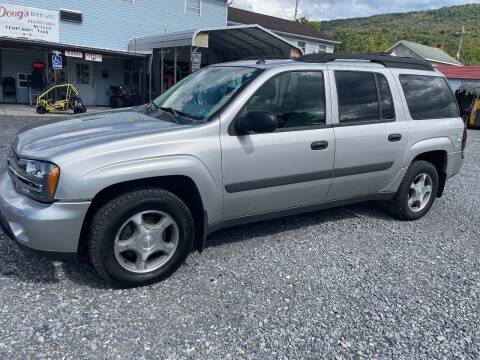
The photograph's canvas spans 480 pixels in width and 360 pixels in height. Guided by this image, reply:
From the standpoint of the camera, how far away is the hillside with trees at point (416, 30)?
190 feet

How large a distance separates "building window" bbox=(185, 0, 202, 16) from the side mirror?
20118 millimetres

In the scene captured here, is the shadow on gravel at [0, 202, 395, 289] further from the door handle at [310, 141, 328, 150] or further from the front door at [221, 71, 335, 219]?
the door handle at [310, 141, 328, 150]

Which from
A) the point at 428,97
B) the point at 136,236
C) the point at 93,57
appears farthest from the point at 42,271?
the point at 93,57

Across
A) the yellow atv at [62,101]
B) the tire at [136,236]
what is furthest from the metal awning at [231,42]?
the tire at [136,236]

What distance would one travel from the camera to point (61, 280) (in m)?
3.22

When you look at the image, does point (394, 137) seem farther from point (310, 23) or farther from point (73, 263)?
point (310, 23)

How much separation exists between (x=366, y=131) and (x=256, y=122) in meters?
1.53

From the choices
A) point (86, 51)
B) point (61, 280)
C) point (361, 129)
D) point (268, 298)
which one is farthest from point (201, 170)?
point (86, 51)

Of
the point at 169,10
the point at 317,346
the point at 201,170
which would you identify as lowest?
the point at 317,346

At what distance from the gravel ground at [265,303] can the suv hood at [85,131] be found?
1042mm

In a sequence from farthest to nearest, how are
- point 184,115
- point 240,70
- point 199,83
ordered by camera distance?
point 199,83 → point 240,70 → point 184,115

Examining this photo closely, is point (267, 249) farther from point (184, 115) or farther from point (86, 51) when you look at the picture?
point (86, 51)

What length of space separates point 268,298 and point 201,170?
1.15 m

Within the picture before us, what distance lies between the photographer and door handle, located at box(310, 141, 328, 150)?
3.85 meters
